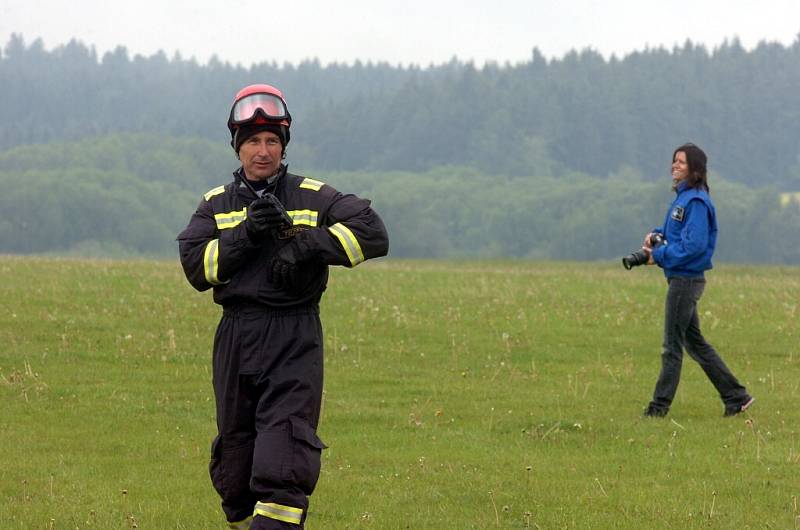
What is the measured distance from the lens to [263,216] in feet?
23.5

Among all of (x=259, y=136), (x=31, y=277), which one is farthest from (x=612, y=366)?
(x=31, y=277)

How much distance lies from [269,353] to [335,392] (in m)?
8.89

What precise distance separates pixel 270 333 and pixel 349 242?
2.35ft

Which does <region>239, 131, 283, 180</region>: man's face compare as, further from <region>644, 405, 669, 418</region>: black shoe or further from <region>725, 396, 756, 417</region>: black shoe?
<region>725, 396, 756, 417</region>: black shoe

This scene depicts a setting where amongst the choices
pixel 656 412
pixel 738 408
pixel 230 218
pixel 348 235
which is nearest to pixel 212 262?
pixel 230 218

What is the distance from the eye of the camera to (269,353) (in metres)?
7.34

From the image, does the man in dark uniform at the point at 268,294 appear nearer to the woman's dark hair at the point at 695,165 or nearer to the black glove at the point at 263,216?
the black glove at the point at 263,216

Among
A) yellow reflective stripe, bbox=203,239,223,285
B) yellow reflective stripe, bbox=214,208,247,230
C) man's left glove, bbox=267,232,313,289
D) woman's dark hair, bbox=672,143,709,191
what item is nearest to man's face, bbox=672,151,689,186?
woman's dark hair, bbox=672,143,709,191

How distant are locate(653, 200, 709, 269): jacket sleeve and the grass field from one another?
6.21ft

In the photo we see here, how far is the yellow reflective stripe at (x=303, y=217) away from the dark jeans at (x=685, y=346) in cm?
702

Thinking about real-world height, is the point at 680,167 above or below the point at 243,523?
above

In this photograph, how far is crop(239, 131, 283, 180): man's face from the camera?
298 inches

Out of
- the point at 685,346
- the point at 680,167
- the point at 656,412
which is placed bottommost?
the point at 656,412

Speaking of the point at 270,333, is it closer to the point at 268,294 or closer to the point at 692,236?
the point at 268,294
